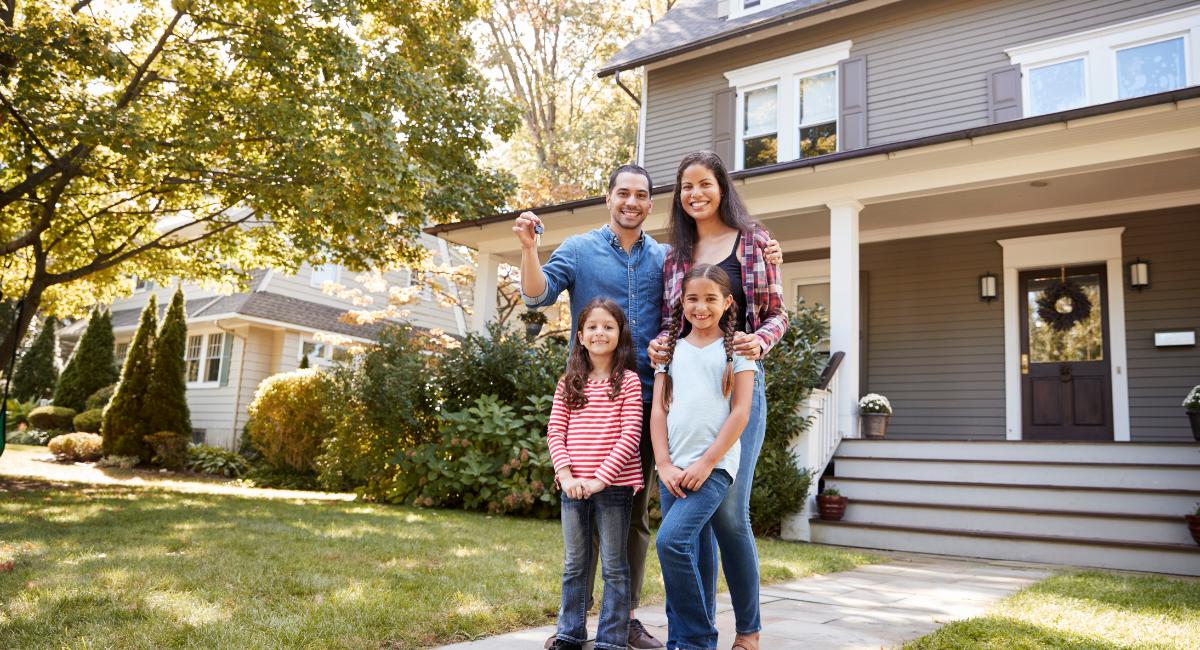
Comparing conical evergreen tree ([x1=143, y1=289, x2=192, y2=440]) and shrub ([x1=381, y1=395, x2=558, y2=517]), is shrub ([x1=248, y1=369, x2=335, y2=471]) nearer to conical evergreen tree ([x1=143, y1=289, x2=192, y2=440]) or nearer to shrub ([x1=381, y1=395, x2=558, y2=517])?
conical evergreen tree ([x1=143, y1=289, x2=192, y2=440])

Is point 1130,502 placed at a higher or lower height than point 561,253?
lower

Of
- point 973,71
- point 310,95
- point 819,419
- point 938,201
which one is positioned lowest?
point 819,419

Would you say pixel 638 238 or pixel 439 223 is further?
pixel 439 223

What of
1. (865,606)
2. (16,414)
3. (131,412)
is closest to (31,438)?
(16,414)

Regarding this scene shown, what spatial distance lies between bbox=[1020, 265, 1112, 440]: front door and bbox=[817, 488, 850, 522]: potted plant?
3204 mm

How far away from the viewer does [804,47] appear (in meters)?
10.7

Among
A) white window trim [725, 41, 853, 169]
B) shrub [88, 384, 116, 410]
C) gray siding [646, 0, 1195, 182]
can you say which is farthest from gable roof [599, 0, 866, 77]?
shrub [88, 384, 116, 410]

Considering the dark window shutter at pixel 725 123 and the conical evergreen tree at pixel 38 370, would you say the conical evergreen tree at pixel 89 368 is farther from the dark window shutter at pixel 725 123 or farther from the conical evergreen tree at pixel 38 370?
the dark window shutter at pixel 725 123

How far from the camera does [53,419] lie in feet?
58.8

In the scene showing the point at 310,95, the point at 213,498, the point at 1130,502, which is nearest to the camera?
the point at 1130,502

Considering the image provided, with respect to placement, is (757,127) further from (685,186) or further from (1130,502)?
(685,186)

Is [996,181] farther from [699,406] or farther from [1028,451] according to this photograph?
[699,406]

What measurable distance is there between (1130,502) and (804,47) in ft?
22.9

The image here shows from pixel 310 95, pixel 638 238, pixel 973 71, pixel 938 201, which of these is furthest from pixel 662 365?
pixel 973 71
